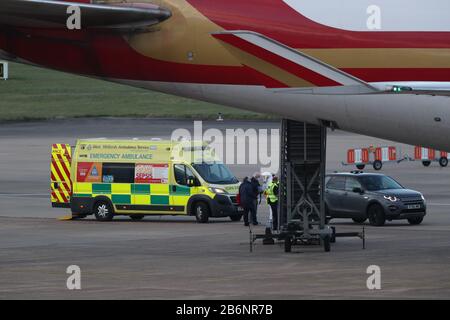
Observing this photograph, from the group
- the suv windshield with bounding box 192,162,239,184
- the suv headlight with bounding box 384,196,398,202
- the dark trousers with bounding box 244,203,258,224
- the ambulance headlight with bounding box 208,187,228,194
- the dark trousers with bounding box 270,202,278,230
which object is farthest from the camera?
the suv windshield with bounding box 192,162,239,184

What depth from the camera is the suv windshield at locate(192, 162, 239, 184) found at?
Result: 158ft

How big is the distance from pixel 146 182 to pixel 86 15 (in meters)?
20.8

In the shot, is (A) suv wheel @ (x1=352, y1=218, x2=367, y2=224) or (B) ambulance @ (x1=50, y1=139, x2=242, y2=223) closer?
(A) suv wheel @ (x1=352, y1=218, x2=367, y2=224)

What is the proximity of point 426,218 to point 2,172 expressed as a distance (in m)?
27.9

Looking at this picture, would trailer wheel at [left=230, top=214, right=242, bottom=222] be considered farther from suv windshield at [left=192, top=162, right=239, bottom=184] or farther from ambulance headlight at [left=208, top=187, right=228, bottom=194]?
suv windshield at [left=192, top=162, right=239, bottom=184]

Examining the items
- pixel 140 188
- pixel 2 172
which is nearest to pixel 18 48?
pixel 140 188

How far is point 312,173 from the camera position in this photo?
116 feet

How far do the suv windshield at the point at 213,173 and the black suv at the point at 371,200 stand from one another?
3.77 m

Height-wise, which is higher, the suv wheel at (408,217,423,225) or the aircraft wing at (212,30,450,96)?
the aircraft wing at (212,30,450,96)

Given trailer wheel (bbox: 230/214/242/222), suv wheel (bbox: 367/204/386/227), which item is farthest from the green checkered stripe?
suv wheel (bbox: 367/204/386/227)

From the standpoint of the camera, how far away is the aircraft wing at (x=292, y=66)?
27.1 meters

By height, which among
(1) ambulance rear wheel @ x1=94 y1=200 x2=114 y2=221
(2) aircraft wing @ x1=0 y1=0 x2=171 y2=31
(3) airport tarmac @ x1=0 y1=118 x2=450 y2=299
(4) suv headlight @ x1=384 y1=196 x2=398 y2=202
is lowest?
(3) airport tarmac @ x1=0 y1=118 x2=450 y2=299

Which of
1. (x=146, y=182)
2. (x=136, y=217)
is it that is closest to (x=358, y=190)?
(x=146, y=182)
